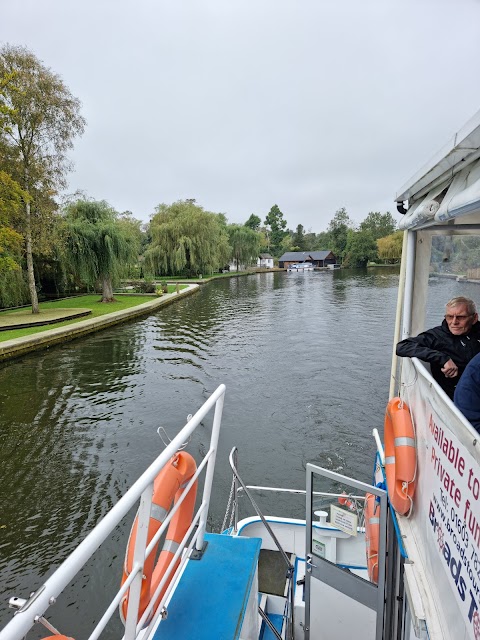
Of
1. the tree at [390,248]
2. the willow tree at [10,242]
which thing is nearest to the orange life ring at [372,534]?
the willow tree at [10,242]

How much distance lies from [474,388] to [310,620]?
93.2 inches

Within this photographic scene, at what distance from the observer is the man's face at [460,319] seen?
2736 mm

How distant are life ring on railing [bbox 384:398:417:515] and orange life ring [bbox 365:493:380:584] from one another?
344mm

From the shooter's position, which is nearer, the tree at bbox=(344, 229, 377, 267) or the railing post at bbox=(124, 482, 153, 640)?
the railing post at bbox=(124, 482, 153, 640)

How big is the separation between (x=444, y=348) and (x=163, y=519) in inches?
84.7

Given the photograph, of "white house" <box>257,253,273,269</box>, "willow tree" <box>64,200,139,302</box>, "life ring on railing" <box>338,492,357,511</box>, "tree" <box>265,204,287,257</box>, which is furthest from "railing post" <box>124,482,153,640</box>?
"tree" <box>265,204,287,257</box>

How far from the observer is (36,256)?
76.0ft

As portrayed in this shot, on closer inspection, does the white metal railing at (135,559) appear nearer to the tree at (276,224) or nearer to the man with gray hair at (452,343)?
the man with gray hair at (452,343)

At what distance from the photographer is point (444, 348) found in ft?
9.13

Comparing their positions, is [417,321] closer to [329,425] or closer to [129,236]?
[329,425]

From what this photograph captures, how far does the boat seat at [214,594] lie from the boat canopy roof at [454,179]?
2136 millimetres

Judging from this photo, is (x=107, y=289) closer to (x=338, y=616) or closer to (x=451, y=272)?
(x=451, y=272)

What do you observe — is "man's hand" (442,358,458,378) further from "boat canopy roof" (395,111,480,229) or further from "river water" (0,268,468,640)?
"boat canopy roof" (395,111,480,229)

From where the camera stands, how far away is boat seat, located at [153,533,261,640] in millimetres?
1760
